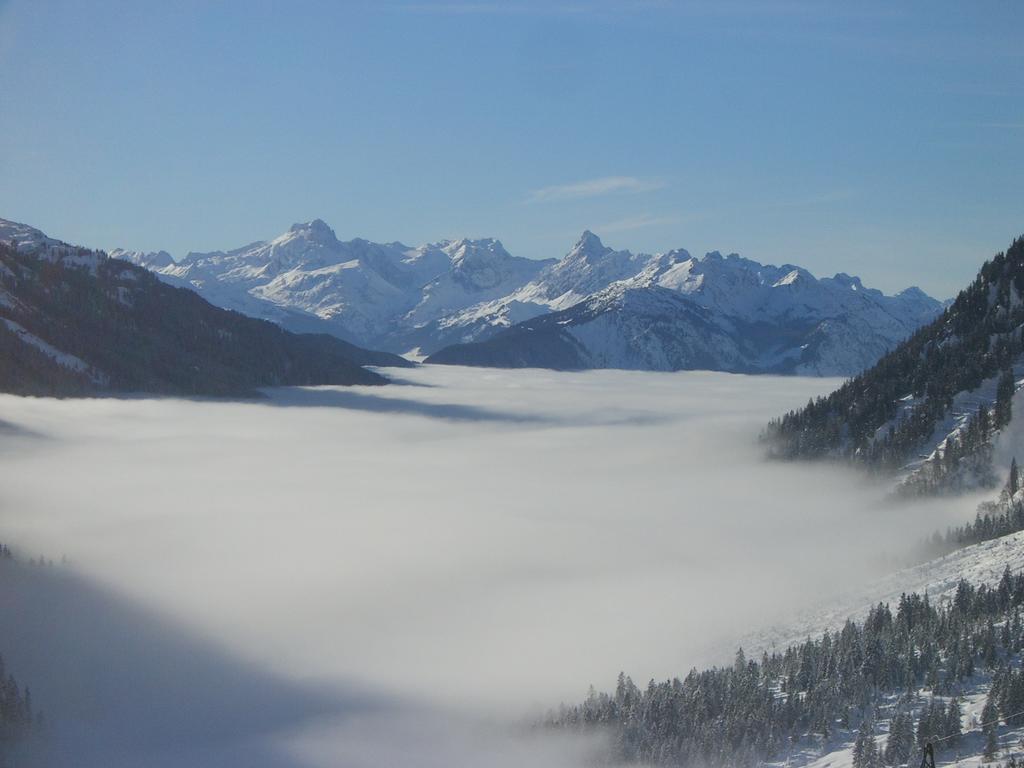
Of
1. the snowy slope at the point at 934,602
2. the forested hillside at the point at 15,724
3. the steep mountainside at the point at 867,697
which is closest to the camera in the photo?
the snowy slope at the point at 934,602

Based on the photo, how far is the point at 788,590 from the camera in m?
194

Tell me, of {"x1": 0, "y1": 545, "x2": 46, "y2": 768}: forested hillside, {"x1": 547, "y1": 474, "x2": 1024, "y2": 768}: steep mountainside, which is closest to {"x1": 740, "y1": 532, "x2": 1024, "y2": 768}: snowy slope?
{"x1": 547, "y1": 474, "x2": 1024, "y2": 768}: steep mountainside

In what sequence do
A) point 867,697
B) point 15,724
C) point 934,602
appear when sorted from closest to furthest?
1. point 867,697
2. point 934,602
3. point 15,724

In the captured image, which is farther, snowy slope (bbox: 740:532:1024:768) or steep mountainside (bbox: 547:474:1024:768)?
steep mountainside (bbox: 547:474:1024:768)

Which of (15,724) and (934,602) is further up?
(934,602)

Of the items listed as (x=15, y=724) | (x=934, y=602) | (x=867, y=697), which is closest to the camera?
(x=867, y=697)

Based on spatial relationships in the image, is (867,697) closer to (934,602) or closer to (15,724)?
(934,602)

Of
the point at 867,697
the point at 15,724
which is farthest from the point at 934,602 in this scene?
the point at 15,724

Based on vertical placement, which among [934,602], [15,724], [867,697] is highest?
[934,602]

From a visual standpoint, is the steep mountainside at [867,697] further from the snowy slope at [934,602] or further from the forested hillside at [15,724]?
the forested hillside at [15,724]

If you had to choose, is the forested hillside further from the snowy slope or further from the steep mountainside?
the snowy slope

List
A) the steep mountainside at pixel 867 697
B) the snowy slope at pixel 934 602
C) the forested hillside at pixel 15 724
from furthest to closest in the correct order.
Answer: the forested hillside at pixel 15 724 → the steep mountainside at pixel 867 697 → the snowy slope at pixel 934 602

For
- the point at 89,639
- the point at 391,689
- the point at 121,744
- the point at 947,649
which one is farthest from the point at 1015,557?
the point at 89,639

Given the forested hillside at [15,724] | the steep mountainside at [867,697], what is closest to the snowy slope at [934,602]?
the steep mountainside at [867,697]
